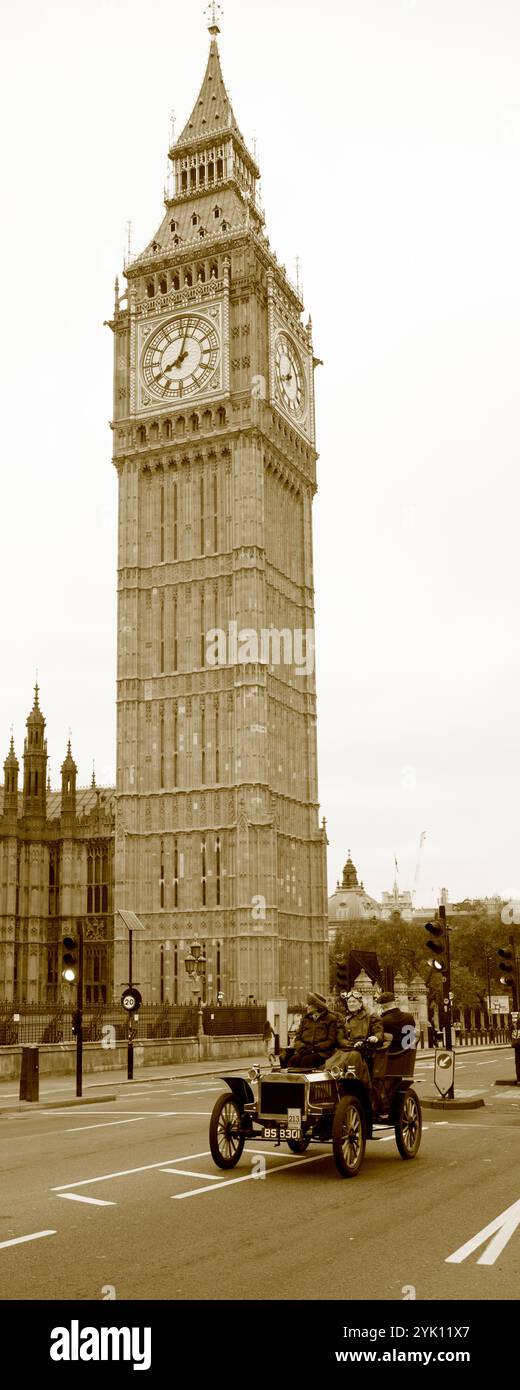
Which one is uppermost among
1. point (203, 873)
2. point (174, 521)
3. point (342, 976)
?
point (174, 521)

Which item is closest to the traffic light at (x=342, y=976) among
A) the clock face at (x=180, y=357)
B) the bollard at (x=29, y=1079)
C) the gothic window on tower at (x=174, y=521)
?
the bollard at (x=29, y=1079)

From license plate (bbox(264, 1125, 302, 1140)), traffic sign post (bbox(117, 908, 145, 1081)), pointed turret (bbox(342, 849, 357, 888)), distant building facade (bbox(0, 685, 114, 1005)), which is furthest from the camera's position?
pointed turret (bbox(342, 849, 357, 888))

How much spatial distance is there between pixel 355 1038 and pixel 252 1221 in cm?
387

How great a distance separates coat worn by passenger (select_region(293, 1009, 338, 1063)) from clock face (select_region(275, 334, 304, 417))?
65037mm

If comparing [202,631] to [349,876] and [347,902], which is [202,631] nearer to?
[347,902]

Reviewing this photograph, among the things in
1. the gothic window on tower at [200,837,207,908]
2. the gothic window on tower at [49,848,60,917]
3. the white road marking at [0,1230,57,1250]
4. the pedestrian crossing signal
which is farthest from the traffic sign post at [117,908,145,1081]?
the gothic window on tower at [49,848,60,917]

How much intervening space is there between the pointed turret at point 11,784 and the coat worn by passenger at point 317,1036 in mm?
A: 61467

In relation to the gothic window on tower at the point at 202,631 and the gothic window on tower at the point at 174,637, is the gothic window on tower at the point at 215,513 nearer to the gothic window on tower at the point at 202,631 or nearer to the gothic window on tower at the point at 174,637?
the gothic window on tower at the point at 202,631

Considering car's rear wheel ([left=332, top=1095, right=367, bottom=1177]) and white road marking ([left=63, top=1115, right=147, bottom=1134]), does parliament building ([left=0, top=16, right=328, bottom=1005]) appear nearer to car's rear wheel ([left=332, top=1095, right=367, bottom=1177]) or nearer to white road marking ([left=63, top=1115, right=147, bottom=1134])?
white road marking ([left=63, top=1115, right=147, bottom=1134])

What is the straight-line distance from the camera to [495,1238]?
9219 mm

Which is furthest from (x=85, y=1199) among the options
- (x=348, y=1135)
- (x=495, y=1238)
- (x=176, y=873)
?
(x=176, y=873)

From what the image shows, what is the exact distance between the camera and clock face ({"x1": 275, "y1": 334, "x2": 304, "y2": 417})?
2960 inches

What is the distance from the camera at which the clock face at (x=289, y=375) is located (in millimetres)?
75188
